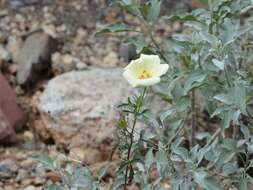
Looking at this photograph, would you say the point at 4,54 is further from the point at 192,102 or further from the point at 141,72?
the point at 141,72

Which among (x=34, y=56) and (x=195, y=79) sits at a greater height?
(x=195, y=79)

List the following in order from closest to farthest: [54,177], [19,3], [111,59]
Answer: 1. [54,177]
2. [111,59]
3. [19,3]

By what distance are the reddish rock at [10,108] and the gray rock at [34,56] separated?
18 cm

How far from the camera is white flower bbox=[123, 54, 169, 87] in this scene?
1.70m

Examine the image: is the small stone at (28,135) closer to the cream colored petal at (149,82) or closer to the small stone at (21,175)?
the small stone at (21,175)

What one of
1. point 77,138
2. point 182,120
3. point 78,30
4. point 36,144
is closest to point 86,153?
point 77,138

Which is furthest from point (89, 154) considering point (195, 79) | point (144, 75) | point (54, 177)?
point (144, 75)

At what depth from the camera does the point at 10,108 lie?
292 cm

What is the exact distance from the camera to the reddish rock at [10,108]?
289 centimetres

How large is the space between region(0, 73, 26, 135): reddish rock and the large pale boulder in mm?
96

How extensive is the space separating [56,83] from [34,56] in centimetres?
26

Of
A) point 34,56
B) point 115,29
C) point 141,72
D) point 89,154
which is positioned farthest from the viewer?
point 34,56

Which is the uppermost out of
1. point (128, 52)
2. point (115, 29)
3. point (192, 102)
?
point (115, 29)

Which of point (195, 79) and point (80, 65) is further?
point (80, 65)
